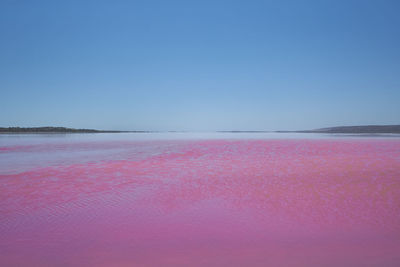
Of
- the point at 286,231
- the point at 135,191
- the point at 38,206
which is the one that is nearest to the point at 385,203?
the point at 286,231

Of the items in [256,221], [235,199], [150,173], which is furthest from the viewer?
[150,173]

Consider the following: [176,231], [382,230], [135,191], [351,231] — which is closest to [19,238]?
[176,231]

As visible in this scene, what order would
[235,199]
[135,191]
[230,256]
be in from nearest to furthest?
[230,256], [235,199], [135,191]

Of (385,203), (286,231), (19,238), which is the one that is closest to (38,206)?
(19,238)

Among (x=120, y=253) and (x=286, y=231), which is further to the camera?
(x=286, y=231)

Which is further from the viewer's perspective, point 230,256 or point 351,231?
point 351,231

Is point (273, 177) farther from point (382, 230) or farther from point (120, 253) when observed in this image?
point (120, 253)

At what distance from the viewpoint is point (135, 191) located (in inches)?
248

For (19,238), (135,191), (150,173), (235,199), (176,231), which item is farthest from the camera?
(150,173)

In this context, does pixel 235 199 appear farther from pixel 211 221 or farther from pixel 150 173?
pixel 150 173

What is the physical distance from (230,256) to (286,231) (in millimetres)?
1220

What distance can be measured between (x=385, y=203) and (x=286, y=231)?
285cm

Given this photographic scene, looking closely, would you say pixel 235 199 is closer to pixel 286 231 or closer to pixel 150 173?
pixel 286 231

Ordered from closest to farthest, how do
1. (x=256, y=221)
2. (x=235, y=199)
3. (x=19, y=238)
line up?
(x=19, y=238) < (x=256, y=221) < (x=235, y=199)
